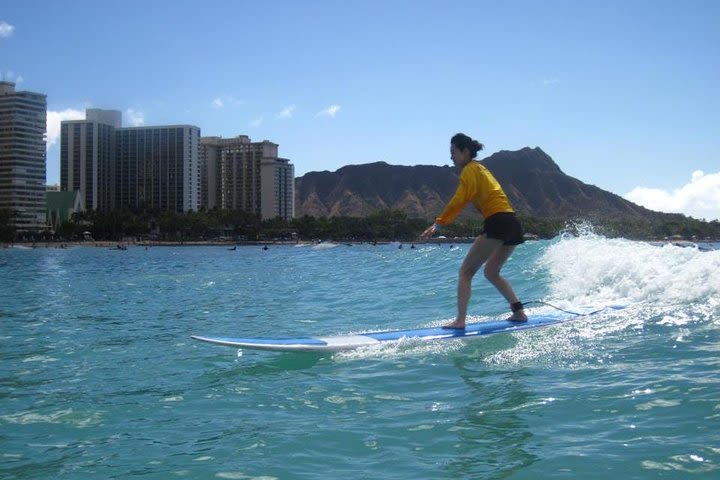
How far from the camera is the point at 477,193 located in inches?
318

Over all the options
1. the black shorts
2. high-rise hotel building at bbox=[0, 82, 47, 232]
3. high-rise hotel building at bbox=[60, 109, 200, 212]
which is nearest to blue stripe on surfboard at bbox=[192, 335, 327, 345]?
the black shorts

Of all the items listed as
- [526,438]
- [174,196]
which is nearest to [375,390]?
[526,438]

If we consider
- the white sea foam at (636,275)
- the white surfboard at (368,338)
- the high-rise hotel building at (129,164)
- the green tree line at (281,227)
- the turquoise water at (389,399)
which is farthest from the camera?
the high-rise hotel building at (129,164)

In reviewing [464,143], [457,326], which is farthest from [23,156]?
[457,326]

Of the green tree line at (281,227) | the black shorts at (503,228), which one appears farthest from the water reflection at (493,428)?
the green tree line at (281,227)

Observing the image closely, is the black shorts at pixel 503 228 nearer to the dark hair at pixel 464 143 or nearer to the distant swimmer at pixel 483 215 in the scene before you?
the distant swimmer at pixel 483 215

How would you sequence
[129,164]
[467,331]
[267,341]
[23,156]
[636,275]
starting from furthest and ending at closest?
1. [129,164]
2. [23,156]
3. [636,275]
4. [467,331]
5. [267,341]

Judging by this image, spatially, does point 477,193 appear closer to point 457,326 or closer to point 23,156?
point 457,326

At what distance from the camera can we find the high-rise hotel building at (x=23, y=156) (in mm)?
149500

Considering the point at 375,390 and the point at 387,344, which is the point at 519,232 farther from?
the point at 375,390

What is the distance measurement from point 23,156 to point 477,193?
163 meters

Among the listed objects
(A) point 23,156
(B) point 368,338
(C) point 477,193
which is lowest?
(B) point 368,338

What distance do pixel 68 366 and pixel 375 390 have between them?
3714 mm

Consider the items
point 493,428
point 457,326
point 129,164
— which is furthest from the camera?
point 129,164
